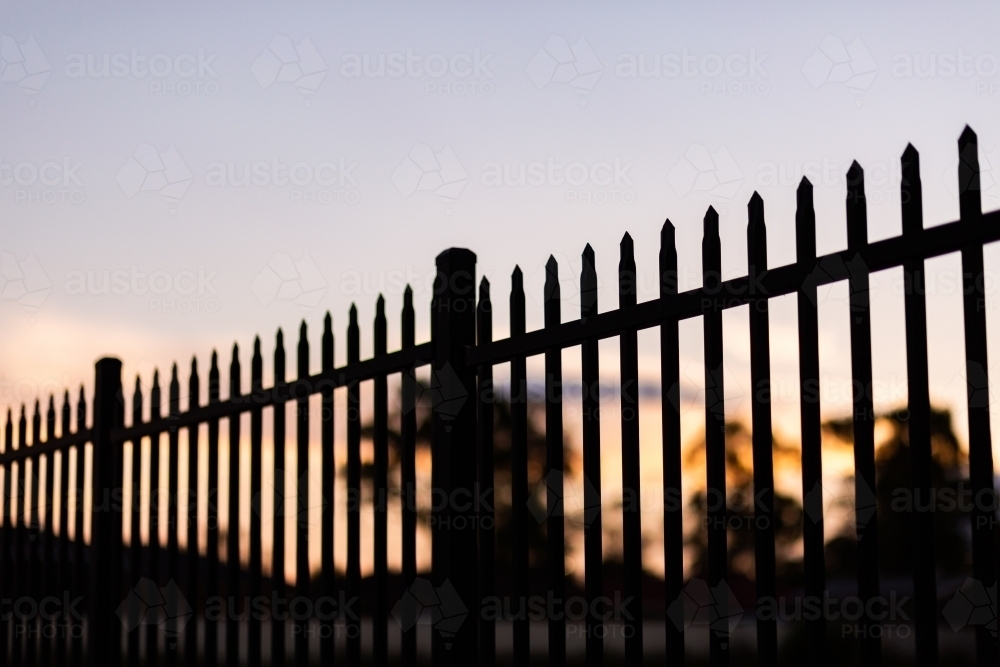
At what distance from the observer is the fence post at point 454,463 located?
4.53m

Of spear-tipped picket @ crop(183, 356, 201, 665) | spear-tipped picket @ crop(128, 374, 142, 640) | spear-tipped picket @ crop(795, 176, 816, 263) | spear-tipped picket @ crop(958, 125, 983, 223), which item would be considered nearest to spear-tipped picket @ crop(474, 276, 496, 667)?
spear-tipped picket @ crop(795, 176, 816, 263)

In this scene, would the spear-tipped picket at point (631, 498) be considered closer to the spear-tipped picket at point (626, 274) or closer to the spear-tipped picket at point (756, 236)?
the spear-tipped picket at point (626, 274)

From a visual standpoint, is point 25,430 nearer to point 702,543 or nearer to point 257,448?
point 257,448

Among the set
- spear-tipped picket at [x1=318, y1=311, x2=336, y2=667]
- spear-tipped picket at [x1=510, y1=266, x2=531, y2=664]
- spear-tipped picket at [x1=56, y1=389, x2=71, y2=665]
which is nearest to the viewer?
spear-tipped picket at [x1=510, y1=266, x2=531, y2=664]

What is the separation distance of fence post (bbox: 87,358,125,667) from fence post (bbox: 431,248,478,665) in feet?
11.1

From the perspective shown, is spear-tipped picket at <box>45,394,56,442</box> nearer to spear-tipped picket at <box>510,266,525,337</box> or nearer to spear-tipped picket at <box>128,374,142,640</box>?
spear-tipped picket at <box>128,374,142,640</box>

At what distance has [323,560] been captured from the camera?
17.3 feet

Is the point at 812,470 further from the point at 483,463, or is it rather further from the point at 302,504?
the point at 302,504

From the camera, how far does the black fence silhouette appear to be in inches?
118

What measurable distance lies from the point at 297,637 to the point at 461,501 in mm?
1367

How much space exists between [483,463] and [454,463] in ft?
0.47

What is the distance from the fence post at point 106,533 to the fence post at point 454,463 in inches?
133

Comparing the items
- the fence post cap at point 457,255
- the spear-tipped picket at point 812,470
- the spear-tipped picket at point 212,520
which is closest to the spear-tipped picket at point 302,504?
the spear-tipped picket at point 212,520

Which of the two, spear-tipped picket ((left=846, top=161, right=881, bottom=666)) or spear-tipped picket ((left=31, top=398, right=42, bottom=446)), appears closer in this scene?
spear-tipped picket ((left=846, top=161, right=881, bottom=666))
